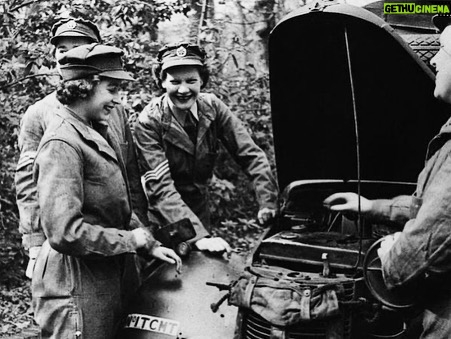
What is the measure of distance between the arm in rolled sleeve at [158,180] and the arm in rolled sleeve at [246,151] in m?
0.56

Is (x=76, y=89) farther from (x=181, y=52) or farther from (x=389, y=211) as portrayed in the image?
(x=389, y=211)

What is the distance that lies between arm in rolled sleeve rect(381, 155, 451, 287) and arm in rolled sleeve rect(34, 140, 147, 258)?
1.49 meters

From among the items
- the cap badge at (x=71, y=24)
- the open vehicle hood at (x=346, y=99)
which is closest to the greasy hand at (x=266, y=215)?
the open vehicle hood at (x=346, y=99)

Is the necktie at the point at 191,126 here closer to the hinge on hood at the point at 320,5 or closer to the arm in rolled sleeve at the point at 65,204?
the arm in rolled sleeve at the point at 65,204

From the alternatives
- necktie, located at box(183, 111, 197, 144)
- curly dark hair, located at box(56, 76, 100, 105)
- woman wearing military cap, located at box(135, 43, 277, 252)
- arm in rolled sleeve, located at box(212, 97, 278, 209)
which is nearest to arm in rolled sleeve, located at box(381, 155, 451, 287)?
curly dark hair, located at box(56, 76, 100, 105)

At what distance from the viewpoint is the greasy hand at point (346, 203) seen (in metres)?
3.97

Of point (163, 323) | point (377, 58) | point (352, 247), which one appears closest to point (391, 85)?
point (377, 58)

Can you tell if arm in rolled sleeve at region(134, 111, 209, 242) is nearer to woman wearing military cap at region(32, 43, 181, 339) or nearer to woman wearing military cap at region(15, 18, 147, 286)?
woman wearing military cap at region(15, 18, 147, 286)

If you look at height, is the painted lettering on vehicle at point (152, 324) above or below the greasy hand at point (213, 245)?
below

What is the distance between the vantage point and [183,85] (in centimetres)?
498

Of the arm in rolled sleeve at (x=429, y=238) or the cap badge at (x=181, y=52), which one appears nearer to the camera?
the arm in rolled sleeve at (x=429, y=238)

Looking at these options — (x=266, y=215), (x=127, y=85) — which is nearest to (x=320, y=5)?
(x=266, y=215)

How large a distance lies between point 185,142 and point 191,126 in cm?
13

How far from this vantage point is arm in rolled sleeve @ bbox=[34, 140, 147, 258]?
343 centimetres
